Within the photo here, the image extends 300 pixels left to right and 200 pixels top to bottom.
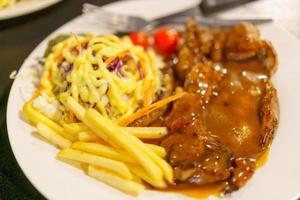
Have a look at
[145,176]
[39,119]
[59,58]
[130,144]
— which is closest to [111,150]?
[130,144]

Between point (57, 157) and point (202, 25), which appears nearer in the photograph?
point (57, 157)

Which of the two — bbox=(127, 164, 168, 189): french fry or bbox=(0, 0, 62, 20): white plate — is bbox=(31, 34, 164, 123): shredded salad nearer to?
bbox=(127, 164, 168, 189): french fry

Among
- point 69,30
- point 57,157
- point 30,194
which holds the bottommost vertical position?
point 30,194

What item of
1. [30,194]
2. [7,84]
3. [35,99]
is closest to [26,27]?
[7,84]

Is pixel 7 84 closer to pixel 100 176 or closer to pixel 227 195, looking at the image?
pixel 100 176

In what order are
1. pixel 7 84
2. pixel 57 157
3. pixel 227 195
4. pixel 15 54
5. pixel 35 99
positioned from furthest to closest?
pixel 15 54 → pixel 7 84 → pixel 35 99 → pixel 57 157 → pixel 227 195

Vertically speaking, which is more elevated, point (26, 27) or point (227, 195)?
point (26, 27)

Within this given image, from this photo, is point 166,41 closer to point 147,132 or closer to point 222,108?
point 222,108
